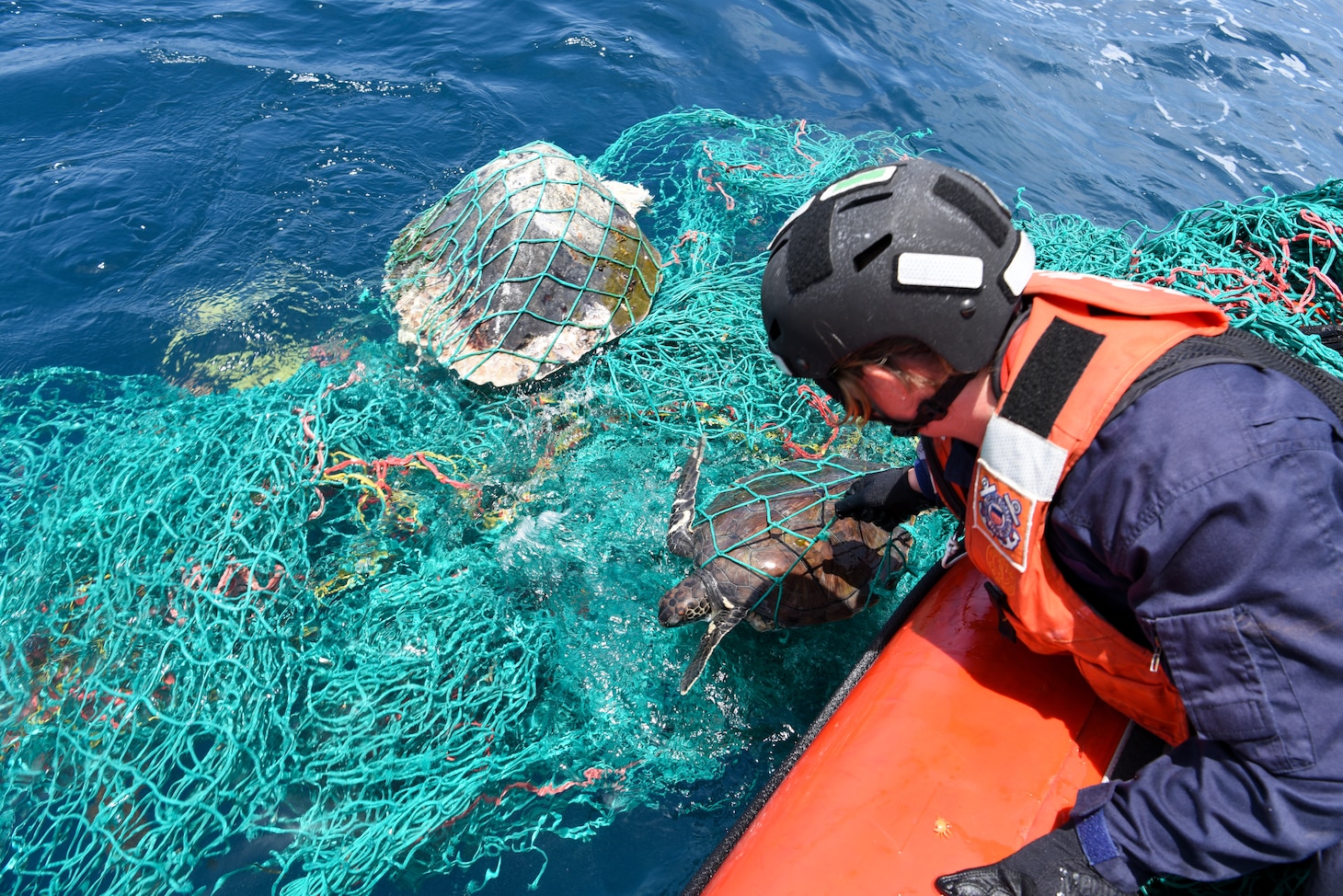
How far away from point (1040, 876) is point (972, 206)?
1.50 m

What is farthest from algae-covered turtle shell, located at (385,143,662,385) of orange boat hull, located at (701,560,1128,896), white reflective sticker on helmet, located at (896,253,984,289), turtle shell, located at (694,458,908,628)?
white reflective sticker on helmet, located at (896,253,984,289)

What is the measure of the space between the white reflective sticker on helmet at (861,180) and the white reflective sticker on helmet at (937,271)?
0.21 meters

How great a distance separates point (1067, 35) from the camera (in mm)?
9727

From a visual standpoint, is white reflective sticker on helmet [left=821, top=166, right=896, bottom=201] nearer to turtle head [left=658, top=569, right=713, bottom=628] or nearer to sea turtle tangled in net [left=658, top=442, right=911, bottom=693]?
sea turtle tangled in net [left=658, top=442, right=911, bottom=693]

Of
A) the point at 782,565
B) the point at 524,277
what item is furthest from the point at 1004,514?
the point at 524,277

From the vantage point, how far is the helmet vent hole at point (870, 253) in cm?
149

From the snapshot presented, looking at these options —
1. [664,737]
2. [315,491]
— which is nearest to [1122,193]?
[664,737]

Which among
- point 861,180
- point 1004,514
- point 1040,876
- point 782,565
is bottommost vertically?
point 782,565

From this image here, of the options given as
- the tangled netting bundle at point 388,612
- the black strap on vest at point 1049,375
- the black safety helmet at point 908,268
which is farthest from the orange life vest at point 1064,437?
the tangled netting bundle at point 388,612

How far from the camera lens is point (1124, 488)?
53.2 inches

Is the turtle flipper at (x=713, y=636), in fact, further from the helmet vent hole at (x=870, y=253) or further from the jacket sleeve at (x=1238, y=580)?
the helmet vent hole at (x=870, y=253)

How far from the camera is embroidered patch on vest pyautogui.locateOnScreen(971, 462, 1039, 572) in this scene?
1.59m

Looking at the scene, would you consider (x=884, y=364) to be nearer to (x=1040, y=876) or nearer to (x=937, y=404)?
(x=937, y=404)

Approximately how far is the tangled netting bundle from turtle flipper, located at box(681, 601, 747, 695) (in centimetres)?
15
